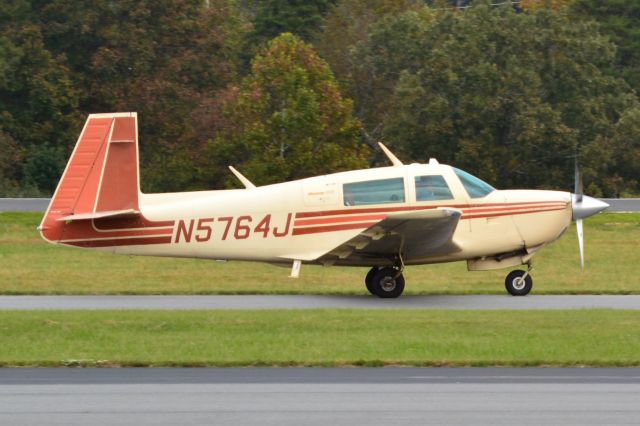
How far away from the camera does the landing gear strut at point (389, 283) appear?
20.2 metres

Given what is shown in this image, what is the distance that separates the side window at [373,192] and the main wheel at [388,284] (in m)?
1.23

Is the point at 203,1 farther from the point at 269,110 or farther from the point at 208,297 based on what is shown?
the point at 208,297

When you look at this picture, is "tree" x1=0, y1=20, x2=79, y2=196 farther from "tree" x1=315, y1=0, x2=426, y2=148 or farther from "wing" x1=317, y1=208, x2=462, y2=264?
"wing" x1=317, y1=208, x2=462, y2=264

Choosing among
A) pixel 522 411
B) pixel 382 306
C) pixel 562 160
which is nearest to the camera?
pixel 522 411

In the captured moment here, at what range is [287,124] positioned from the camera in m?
36.5

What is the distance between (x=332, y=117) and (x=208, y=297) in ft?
59.6

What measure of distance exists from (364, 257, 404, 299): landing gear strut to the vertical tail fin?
4.01 meters

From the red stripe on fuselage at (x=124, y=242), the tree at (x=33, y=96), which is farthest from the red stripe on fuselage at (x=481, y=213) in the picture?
the tree at (x=33, y=96)

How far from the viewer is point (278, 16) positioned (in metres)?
56.1

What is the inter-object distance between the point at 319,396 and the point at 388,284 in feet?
29.2

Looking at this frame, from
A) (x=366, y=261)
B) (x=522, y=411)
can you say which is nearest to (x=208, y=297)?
(x=366, y=261)

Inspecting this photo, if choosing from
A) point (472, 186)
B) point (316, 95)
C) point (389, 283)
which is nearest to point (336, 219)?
point (389, 283)

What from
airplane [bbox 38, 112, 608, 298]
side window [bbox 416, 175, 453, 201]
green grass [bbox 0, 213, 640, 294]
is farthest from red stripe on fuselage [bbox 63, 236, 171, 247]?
side window [bbox 416, 175, 453, 201]

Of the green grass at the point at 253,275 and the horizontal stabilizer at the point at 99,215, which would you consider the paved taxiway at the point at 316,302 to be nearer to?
the green grass at the point at 253,275
